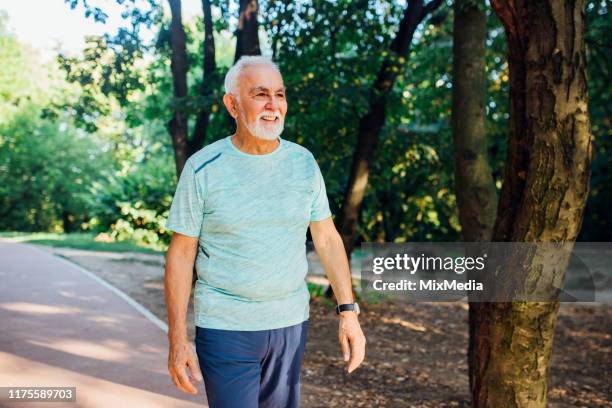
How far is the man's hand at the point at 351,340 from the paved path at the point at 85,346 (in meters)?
3.00

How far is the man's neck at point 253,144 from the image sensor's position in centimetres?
309

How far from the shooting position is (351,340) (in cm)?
314

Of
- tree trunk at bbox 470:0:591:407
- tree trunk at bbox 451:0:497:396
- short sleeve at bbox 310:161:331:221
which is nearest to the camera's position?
short sleeve at bbox 310:161:331:221

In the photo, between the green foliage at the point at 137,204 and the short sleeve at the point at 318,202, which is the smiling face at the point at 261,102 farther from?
the green foliage at the point at 137,204

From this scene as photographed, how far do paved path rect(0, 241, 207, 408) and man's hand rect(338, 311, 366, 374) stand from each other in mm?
2996

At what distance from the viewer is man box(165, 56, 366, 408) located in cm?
293

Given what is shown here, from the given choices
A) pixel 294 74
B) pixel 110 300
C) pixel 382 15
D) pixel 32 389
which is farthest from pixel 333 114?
pixel 32 389

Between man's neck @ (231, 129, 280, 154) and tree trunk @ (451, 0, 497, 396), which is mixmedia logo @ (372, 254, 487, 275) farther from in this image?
man's neck @ (231, 129, 280, 154)

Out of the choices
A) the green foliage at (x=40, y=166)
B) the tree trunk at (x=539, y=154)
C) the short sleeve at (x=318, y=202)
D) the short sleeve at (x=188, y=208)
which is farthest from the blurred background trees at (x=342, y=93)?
the green foliage at (x=40, y=166)

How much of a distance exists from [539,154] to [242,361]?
2.47 m

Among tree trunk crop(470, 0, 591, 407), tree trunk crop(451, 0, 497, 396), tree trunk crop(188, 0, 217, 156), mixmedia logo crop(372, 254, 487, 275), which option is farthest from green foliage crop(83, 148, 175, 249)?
tree trunk crop(470, 0, 591, 407)

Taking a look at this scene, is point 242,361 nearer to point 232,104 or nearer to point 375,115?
point 232,104

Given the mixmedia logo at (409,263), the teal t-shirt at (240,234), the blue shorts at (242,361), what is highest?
the teal t-shirt at (240,234)

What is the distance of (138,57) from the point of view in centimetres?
1324
